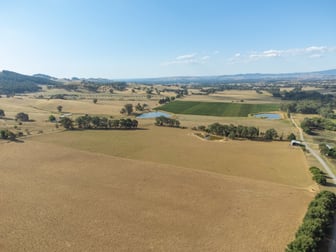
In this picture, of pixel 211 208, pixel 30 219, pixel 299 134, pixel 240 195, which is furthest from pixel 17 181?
pixel 299 134

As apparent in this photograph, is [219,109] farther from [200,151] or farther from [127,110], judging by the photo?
[200,151]

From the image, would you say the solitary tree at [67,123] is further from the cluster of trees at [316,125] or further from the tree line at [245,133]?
the cluster of trees at [316,125]

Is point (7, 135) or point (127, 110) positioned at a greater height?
point (127, 110)

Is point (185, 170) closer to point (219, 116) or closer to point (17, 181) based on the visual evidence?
point (17, 181)

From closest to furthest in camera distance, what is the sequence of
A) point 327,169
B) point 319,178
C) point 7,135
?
point 319,178 < point 327,169 < point 7,135

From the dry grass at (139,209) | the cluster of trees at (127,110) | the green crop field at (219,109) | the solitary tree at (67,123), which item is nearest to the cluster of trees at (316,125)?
the green crop field at (219,109)

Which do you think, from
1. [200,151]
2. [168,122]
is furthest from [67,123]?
[200,151]

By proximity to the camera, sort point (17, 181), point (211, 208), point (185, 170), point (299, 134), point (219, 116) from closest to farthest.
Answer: point (211, 208) → point (17, 181) → point (185, 170) → point (299, 134) → point (219, 116)

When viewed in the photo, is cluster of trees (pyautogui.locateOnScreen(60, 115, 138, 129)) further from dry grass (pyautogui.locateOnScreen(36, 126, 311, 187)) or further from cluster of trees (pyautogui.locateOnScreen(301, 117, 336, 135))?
cluster of trees (pyautogui.locateOnScreen(301, 117, 336, 135))
